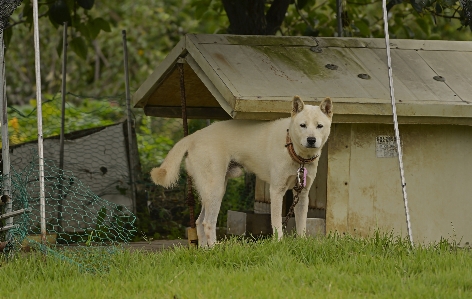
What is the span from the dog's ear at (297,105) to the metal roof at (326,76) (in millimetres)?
292

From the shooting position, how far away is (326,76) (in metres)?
7.47

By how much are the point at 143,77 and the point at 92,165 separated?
7.30 metres

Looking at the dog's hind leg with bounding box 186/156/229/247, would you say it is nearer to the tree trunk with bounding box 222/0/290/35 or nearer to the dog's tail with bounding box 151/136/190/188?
the dog's tail with bounding box 151/136/190/188

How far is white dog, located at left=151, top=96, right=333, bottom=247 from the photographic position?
6.86 metres

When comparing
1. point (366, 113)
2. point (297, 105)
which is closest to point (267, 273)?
point (297, 105)

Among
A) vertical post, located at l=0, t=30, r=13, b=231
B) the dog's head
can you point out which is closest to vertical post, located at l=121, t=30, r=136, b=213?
vertical post, located at l=0, t=30, r=13, b=231

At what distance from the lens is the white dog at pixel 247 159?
6.86m

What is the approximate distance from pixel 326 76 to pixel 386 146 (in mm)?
842

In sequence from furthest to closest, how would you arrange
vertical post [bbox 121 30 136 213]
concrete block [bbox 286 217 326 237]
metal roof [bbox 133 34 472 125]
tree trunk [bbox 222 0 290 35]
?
vertical post [bbox 121 30 136 213] → tree trunk [bbox 222 0 290 35] → concrete block [bbox 286 217 326 237] → metal roof [bbox 133 34 472 125]

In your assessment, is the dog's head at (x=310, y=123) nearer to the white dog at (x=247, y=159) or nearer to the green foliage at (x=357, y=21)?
the white dog at (x=247, y=159)

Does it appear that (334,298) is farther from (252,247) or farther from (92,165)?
(92,165)

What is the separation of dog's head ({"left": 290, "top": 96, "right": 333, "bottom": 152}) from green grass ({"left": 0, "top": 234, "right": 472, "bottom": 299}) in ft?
2.60

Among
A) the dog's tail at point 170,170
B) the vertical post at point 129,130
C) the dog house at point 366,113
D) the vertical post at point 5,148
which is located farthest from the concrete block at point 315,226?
the vertical post at point 129,130

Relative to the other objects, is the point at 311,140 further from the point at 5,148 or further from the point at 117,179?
the point at 117,179
